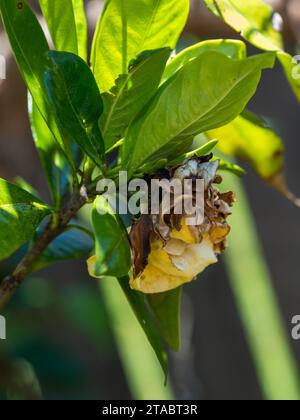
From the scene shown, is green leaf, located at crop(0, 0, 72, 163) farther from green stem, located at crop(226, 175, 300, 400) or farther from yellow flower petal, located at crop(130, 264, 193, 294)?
green stem, located at crop(226, 175, 300, 400)

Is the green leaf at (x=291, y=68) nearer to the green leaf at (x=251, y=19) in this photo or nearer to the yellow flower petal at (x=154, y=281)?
the green leaf at (x=251, y=19)

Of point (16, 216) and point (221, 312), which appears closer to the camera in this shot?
point (16, 216)

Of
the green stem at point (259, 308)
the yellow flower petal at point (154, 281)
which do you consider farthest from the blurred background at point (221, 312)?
the yellow flower petal at point (154, 281)

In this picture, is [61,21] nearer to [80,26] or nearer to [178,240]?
[80,26]

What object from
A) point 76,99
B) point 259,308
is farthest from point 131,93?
point 259,308

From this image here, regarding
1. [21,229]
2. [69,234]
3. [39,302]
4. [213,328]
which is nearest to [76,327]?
[39,302]

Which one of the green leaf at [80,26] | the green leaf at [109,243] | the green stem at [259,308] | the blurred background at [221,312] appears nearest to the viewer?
the green leaf at [109,243]

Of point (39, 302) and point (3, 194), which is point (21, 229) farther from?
point (39, 302)

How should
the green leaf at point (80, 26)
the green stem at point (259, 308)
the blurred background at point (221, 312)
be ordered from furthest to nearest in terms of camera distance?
the green stem at point (259, 308)
the blurred background at point (221, 312)
the green leaf at point (80, 26)
